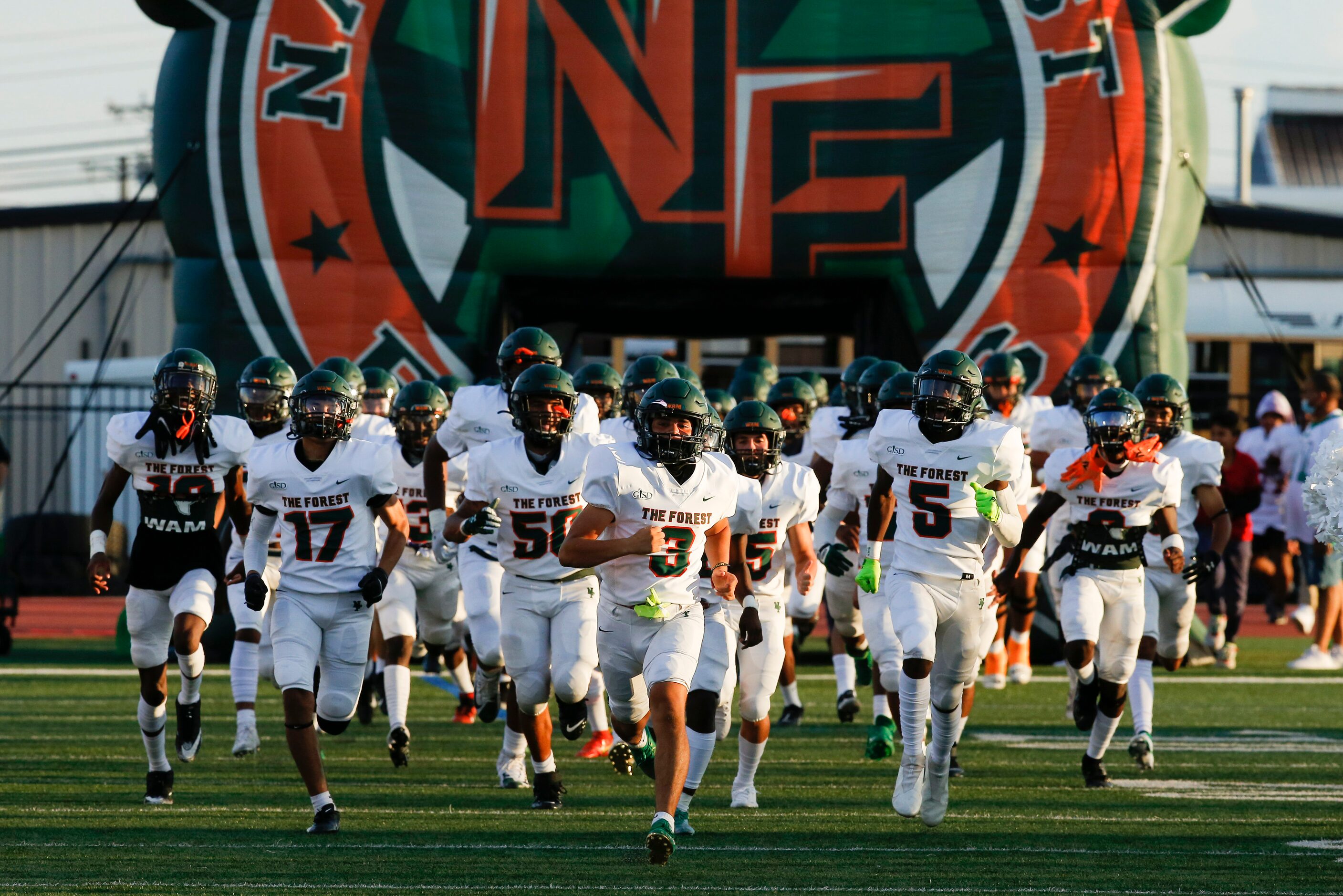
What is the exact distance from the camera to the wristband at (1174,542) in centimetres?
797

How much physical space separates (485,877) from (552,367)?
221 centimetres

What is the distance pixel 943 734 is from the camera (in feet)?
22.2

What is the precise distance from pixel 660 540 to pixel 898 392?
2.08m

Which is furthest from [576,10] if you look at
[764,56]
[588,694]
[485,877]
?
[485,877]

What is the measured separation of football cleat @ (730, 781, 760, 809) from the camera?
Answer: 23.6 feet

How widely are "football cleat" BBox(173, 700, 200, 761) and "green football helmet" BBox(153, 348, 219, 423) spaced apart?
1.39 m

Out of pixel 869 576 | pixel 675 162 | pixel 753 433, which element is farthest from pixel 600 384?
pixel 675 162

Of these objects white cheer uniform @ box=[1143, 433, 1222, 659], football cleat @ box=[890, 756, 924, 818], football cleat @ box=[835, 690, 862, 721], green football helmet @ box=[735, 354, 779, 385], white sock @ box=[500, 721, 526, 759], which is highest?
green football helmet @ box=[735, 354, 779, 385]

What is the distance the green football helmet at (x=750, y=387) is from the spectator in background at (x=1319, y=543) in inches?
142

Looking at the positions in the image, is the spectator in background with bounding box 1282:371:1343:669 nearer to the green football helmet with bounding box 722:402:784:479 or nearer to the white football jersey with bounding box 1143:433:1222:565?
the white football jersey with bounding box 1143:433:1222:565

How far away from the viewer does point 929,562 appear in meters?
6.93

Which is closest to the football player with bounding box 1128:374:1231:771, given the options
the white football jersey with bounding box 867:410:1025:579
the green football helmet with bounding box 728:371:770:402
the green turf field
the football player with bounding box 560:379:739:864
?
the green turf field

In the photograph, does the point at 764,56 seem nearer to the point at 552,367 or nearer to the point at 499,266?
the point at 499,266

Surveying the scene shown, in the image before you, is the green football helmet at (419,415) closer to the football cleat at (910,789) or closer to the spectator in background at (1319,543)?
the football cleat at (910,789)
